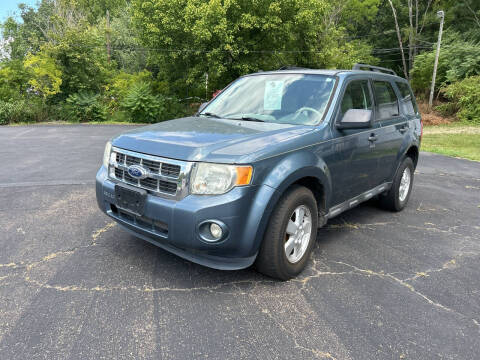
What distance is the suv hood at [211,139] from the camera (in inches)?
112

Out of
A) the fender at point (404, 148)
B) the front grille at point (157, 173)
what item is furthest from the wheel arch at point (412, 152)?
the front grille at point (157, 173)

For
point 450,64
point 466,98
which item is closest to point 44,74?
point 466,98

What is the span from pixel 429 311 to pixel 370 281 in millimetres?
539

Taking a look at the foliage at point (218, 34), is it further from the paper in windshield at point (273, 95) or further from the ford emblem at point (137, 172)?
the ford emblem at point (137, 172)

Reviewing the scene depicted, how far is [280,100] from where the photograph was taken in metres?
3.92

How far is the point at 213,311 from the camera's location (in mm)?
2793

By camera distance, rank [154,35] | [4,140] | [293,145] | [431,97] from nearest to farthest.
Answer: [293,145] → [4,140] → [154,35] → [431,97]

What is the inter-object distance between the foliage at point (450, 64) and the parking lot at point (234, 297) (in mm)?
27181

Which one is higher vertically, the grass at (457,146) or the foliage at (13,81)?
the foliage at (13,81)

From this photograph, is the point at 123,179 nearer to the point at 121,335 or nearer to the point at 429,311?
the point at 121,335

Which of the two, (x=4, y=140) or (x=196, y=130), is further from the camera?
(x=4, y=140)

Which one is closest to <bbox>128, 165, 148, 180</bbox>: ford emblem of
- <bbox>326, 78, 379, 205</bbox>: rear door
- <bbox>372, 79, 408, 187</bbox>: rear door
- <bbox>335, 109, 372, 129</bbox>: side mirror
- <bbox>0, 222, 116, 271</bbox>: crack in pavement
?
<bbox>0, 222, 116, 271</bbox>: crack in pavement

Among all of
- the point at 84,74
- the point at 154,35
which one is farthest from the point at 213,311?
the point at 84,74

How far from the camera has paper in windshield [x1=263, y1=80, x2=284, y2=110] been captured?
391cm
